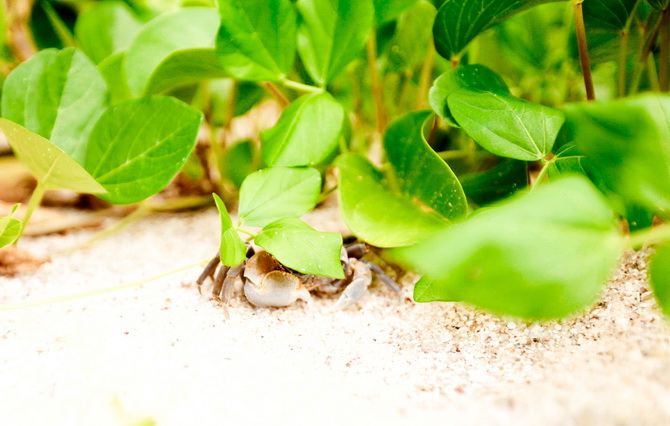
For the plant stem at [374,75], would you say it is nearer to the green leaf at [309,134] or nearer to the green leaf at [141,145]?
the green leaf at [309,134]

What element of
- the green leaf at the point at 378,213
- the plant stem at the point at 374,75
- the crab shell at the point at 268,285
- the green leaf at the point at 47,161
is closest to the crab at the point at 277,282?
the crab shell at the point at 268,285

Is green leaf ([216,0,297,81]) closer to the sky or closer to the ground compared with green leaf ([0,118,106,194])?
closer to the sky

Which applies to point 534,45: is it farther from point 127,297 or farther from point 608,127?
point 127,297

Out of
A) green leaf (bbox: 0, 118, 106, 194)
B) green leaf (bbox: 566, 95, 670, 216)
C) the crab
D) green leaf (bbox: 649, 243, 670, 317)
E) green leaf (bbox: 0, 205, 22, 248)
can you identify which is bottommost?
the crab

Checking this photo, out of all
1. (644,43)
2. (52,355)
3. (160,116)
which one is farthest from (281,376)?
(644,43)

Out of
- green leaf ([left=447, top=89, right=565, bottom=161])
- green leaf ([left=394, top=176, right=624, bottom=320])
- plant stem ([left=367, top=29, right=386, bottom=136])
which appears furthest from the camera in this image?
plant stem ([left=367, top=29, right=386, bottom=136])

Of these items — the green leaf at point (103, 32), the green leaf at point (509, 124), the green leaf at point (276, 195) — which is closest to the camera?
the green leaf at point (509, 124)

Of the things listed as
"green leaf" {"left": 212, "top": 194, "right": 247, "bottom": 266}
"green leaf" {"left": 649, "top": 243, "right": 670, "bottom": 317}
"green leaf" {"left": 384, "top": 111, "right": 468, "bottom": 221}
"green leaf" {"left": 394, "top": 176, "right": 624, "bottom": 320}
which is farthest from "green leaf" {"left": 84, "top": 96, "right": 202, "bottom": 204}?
"green leaf" {"left": 649, "top": 243, "right": 670, "bottom": 317}

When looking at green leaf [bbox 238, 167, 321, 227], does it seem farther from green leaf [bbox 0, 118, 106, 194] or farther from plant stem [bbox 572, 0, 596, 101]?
plant stem [bbox 572, 0, 596, 101]
